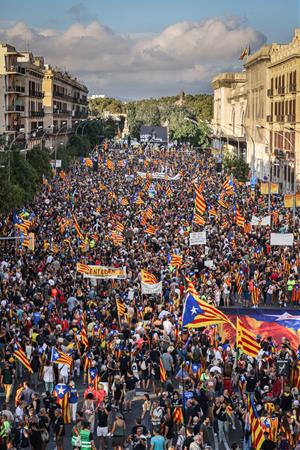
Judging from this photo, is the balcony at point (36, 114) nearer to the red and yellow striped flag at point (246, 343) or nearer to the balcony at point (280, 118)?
the balcony at point (280, 118)

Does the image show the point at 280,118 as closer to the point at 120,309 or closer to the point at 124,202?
the point at 124,202

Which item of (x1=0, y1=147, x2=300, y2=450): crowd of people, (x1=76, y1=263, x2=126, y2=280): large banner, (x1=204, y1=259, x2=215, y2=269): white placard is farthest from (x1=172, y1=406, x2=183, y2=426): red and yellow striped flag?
(x1=204, y1=259, x2=215, y2=269): white placard

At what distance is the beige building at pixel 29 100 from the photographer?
282 ft

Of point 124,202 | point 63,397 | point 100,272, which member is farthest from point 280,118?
point 63,397

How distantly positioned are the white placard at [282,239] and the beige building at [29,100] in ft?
124

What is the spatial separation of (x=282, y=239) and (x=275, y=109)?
50.6 m

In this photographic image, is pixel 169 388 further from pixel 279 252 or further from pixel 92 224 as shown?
pixel 92 224

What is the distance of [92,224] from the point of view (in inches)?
1817

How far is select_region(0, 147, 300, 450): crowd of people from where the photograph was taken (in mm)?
16906

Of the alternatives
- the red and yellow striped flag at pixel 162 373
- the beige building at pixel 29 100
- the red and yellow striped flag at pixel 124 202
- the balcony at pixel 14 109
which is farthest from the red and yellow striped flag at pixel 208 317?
the balcony at pixel 14 109

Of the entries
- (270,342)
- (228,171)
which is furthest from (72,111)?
(270,342)

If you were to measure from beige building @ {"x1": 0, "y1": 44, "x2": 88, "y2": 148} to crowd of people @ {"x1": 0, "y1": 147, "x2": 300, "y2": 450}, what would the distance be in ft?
109

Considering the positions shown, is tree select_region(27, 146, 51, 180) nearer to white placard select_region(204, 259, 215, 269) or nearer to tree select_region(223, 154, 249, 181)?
tree select_region(223, 154, 249, 181)

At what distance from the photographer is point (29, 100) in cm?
9650
